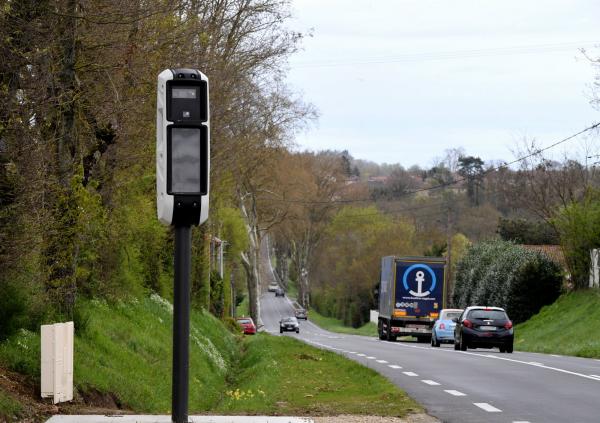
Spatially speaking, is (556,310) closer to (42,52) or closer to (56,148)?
(56,148)

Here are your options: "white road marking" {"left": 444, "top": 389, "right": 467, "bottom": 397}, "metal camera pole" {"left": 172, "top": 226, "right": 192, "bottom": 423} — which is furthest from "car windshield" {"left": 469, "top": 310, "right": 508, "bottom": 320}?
"metal camera pole" {"left": 172, "top": 226, "right": 192, "bottom": 423}

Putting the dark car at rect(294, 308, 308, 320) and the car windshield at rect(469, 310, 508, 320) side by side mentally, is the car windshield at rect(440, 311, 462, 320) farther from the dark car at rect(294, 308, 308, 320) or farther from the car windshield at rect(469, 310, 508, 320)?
the dark car at rect(294, 308, 308, 320)

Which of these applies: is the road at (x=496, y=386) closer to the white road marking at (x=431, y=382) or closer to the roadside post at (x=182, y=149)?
the white road marking at (x=431, y=382)

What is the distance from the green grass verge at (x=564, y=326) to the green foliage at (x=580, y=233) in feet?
3.24

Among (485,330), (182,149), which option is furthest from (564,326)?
(182,149)

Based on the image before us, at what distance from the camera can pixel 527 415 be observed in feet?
44.6

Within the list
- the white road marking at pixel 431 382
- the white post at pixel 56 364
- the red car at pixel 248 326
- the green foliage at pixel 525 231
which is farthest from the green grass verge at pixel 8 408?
the green foliage at pixel 525 231

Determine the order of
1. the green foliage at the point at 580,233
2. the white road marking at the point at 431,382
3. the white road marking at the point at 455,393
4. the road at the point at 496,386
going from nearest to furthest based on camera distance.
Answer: the road at the point at 496,386
the white road marking at the point at 455,393
the white road marking at the point at 431,382
the green foliage at the point at 580,233

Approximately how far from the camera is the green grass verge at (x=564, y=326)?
134 feet

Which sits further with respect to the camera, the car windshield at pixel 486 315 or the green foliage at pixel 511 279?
the green foliage at pixel 511 279

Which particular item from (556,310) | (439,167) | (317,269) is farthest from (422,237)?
(556,310)

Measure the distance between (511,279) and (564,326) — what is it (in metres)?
8.03

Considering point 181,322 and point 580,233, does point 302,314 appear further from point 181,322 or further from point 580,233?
point 181,322

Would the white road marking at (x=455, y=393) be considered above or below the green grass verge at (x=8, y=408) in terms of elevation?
below
